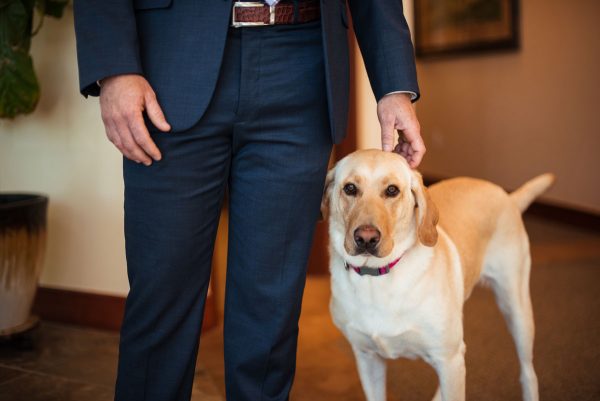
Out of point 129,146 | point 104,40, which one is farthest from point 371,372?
point 104,40

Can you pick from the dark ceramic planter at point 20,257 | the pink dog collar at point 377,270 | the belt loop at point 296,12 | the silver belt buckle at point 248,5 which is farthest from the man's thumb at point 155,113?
the dark ceramic planter at point 20,257

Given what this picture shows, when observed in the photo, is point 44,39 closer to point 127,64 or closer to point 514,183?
point 127,64

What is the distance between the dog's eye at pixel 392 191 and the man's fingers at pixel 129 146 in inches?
24.7

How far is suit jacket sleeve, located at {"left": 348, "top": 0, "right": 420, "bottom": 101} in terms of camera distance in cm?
156

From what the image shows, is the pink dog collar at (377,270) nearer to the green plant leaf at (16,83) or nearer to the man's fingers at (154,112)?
the man's fingers at (154,112)

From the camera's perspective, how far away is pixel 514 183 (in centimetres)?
554

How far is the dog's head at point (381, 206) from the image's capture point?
159cm

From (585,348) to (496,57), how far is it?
3612 millimetres

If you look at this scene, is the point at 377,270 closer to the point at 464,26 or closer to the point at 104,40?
the point at 104,40

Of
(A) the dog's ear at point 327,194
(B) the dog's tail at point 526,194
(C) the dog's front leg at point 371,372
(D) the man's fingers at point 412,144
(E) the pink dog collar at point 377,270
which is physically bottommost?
(C) the dog's front leg at point 371,372

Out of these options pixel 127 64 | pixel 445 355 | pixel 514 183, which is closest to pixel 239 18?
pixel 127 64

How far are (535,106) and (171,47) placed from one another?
4.44 metres

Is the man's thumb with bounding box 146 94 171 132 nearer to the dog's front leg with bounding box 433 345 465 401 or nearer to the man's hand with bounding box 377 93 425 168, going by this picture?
the man's hand with bounding box 377 93 425 168

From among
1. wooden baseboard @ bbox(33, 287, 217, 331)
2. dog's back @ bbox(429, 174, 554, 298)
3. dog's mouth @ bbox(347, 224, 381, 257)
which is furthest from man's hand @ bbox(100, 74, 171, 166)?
wooden baseboard @ bbox(33, 287, 217, 331)
